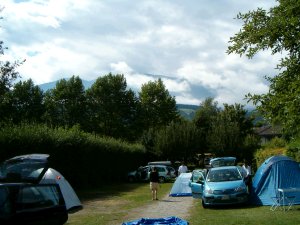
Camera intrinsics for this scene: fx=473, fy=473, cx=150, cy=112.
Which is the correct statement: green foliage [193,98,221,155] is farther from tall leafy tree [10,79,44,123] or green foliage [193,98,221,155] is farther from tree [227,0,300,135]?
tree [227,0,300,135]

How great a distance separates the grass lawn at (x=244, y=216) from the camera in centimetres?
1403

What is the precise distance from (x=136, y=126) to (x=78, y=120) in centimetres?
939

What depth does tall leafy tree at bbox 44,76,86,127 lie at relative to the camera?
74188mm

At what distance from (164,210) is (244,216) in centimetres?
408

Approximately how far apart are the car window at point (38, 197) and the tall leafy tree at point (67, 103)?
64.1 m

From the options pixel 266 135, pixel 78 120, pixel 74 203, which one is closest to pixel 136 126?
pixel 78 120

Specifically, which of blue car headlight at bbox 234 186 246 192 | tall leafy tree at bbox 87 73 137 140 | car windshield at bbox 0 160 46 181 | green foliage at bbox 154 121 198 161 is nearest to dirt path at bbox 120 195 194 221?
blue car headlight at bbox 234 186 246 192

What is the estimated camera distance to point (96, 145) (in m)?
37.0

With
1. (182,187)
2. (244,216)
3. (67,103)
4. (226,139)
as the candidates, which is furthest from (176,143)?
(244,216)

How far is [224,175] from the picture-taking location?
20.3m

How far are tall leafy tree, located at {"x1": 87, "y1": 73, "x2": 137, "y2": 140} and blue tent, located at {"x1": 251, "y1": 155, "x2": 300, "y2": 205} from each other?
57304 millimetres

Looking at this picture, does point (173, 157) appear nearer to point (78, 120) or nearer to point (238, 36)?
point (78, 120)

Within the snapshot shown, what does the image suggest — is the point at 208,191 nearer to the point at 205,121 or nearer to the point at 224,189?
the point at 224,189

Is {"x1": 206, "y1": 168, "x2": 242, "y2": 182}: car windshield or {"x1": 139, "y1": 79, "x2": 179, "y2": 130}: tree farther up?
{"x1": 139, "y1": 79, "x2": 179, "y2": 130}: tree
